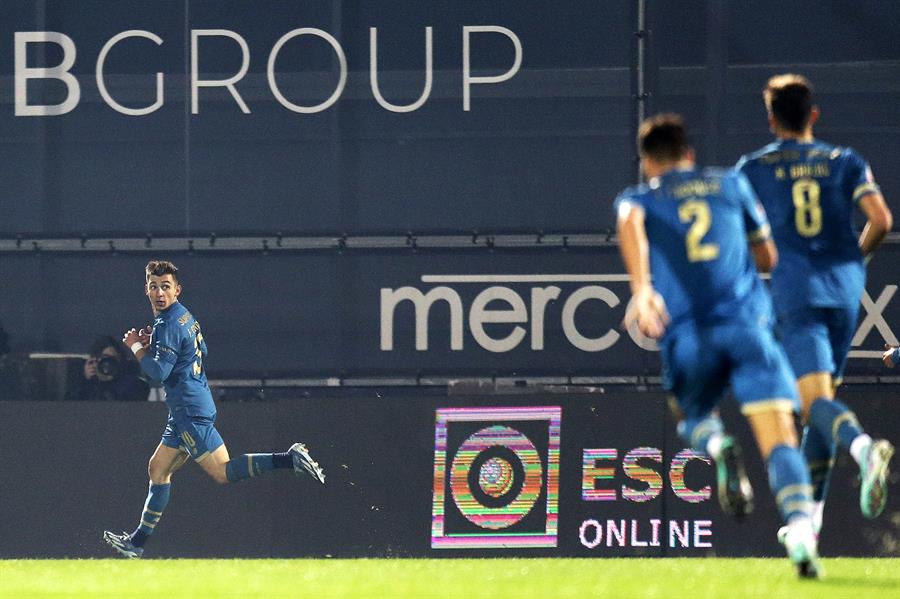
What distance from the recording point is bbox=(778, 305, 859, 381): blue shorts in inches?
287

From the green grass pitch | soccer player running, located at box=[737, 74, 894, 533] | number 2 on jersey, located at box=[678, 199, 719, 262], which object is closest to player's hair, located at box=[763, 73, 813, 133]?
soccer player running, located at box=[737, 74, 894, 533]

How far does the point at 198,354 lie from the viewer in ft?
37.2

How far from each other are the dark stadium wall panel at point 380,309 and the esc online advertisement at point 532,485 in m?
0.31

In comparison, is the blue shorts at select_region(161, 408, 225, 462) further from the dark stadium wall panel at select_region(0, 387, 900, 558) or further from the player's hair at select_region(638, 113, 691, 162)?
the player's hair at select_region(638, 113, 691, 162)

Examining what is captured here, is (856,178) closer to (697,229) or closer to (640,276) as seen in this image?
(697,229)

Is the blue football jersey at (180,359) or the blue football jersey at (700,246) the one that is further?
the blue football jersey at (180,359)

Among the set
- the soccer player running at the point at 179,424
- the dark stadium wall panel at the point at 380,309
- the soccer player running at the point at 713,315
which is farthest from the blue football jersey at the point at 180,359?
the soccer player running at the point at 713,315

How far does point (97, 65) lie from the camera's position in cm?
1145

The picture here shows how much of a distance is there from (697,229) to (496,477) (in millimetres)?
4848

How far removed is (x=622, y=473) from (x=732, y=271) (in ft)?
15.4

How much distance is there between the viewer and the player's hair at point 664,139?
6555mm

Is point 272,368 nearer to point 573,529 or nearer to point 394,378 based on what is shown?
point 394,378

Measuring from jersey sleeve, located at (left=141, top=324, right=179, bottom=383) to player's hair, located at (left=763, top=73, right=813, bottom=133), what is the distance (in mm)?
4850

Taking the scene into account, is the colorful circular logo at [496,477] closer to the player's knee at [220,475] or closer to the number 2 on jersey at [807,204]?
the player's knee at [220,475]
